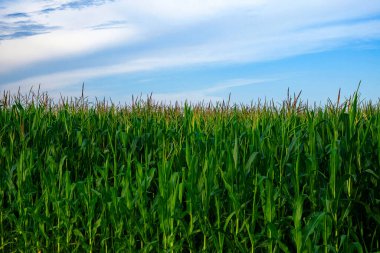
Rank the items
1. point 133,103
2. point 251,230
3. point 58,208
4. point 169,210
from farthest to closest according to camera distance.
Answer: point 133,103, point 58,208, point 169,210, point 251,230

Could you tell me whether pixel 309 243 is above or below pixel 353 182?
below

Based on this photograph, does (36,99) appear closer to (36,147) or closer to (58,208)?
(36,147)

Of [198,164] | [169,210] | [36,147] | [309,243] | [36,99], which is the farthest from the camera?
[36,99]

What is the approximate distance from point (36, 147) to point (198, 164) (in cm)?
338

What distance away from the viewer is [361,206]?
196 inches

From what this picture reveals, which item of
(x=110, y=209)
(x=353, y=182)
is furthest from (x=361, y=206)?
(x=110, y=209)

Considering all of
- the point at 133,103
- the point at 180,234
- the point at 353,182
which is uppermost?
the point at 133,103

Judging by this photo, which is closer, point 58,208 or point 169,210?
point 169,210

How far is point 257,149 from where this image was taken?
18.5 ft

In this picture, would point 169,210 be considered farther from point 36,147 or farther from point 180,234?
point 36,147

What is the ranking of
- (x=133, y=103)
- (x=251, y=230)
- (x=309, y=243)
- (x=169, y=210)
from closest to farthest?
(x=309, y=243)
(x=251, y=230)
(x=169, y=210)
(x=133, y=103)

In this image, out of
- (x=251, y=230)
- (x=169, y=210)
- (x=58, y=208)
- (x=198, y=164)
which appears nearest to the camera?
(x=251, y=230)

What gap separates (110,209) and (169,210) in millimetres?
833

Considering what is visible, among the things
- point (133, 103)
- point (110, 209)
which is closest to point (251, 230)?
A: point (110, 209)
